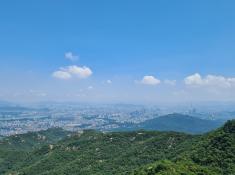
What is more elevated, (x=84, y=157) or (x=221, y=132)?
(x=221, y=132)

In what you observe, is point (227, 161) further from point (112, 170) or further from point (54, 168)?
point (54, 168)

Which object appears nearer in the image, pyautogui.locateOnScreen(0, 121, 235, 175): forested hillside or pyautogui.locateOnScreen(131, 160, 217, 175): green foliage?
pyautogui.locateOnScreen(131, 160, 217, 175): green foliage

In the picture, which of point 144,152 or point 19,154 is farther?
point 19,154

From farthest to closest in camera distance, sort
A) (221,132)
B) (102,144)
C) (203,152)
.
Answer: (102,144)
(221,132)
(203,152)

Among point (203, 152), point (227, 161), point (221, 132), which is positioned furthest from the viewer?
point (221, 132)

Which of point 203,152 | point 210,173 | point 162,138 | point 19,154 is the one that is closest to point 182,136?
point 162,138

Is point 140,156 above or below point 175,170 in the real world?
below

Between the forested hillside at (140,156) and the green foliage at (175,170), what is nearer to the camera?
the green foliage at (175,170)

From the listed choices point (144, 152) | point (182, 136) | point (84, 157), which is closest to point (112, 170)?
point (144, 152)

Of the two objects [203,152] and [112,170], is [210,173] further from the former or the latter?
[112,170]

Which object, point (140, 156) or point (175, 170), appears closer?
point (175, 170)
